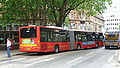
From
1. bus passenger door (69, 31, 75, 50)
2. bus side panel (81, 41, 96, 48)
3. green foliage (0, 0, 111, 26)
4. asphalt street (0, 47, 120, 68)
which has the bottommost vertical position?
asphalt street (0, 47, 120, 68)

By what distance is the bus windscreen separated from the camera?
18203mm

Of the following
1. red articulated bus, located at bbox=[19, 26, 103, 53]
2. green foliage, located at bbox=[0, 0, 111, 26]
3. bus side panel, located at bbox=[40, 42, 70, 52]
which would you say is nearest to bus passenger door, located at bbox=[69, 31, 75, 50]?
red articulated bus, located at bbox=[19, 26, 103, 53]

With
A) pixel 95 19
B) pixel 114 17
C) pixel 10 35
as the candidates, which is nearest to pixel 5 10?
pixel 10 35

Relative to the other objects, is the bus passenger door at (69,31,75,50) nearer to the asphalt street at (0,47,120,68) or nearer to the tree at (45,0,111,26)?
the tree at (45,0,111,26)

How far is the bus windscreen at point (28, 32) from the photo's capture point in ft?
59.7

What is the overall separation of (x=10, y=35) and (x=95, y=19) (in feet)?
136

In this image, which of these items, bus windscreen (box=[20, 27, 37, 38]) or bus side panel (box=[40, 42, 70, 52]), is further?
bus side panel (box=[40, 42, 70, 52])

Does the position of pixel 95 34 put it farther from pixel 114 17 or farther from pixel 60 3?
pixel 114 17

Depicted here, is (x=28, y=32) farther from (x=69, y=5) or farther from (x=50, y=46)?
(x=69, y=5)

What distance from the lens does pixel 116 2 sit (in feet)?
440

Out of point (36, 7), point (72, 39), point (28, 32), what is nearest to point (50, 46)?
point (28, 32)

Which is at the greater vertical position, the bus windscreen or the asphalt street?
the bus windscreen

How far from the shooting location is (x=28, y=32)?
731 inches

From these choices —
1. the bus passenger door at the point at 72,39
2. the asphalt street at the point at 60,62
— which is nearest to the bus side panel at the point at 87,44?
the bus passenger door at the point at 72,39
